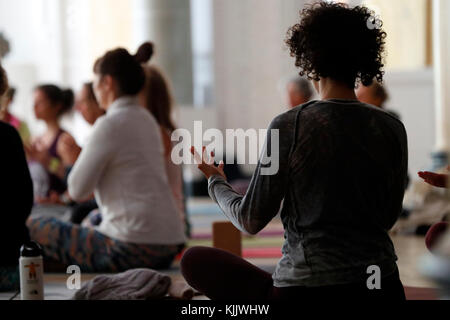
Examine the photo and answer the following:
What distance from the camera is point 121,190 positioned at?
2.74 meters

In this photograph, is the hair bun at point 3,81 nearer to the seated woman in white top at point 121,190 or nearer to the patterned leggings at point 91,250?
the seated woman in white top at point 121,190

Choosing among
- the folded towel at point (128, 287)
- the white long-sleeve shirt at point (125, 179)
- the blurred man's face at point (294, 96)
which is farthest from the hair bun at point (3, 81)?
the blurred man's face at point (294, 96)

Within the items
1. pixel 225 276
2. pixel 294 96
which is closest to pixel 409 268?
pixel 225 276

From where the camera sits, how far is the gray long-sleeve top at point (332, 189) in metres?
1.45

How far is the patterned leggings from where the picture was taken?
2.76 meters

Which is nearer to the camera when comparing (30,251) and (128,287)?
(30,251)

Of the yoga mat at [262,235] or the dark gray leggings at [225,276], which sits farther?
the yoga mat at [262,235]

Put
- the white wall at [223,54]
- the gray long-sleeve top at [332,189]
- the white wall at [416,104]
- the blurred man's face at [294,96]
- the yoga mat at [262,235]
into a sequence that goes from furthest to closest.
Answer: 1. the white wall at [223,54]
2. the white wall at [416,104]
3. the blurred man's face at [294,96]
4. the yoga mat at [262,235]
5. the gray long-sleeve top at [332,189]

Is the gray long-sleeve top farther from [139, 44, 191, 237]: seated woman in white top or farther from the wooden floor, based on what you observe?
[139, 44, 191, 237]: seated woman in white top

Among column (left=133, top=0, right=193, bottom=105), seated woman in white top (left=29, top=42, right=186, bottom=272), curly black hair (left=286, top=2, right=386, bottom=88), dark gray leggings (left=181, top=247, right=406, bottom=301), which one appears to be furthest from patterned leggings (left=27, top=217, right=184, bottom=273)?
column (left=133, top=0, right=193, bottom=105)

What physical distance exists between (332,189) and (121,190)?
4.66 ft

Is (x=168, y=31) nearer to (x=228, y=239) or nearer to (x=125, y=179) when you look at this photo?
(x=125, y=179)

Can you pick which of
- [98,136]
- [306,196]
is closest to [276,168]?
[306,196]

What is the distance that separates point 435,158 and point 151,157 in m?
2.96
